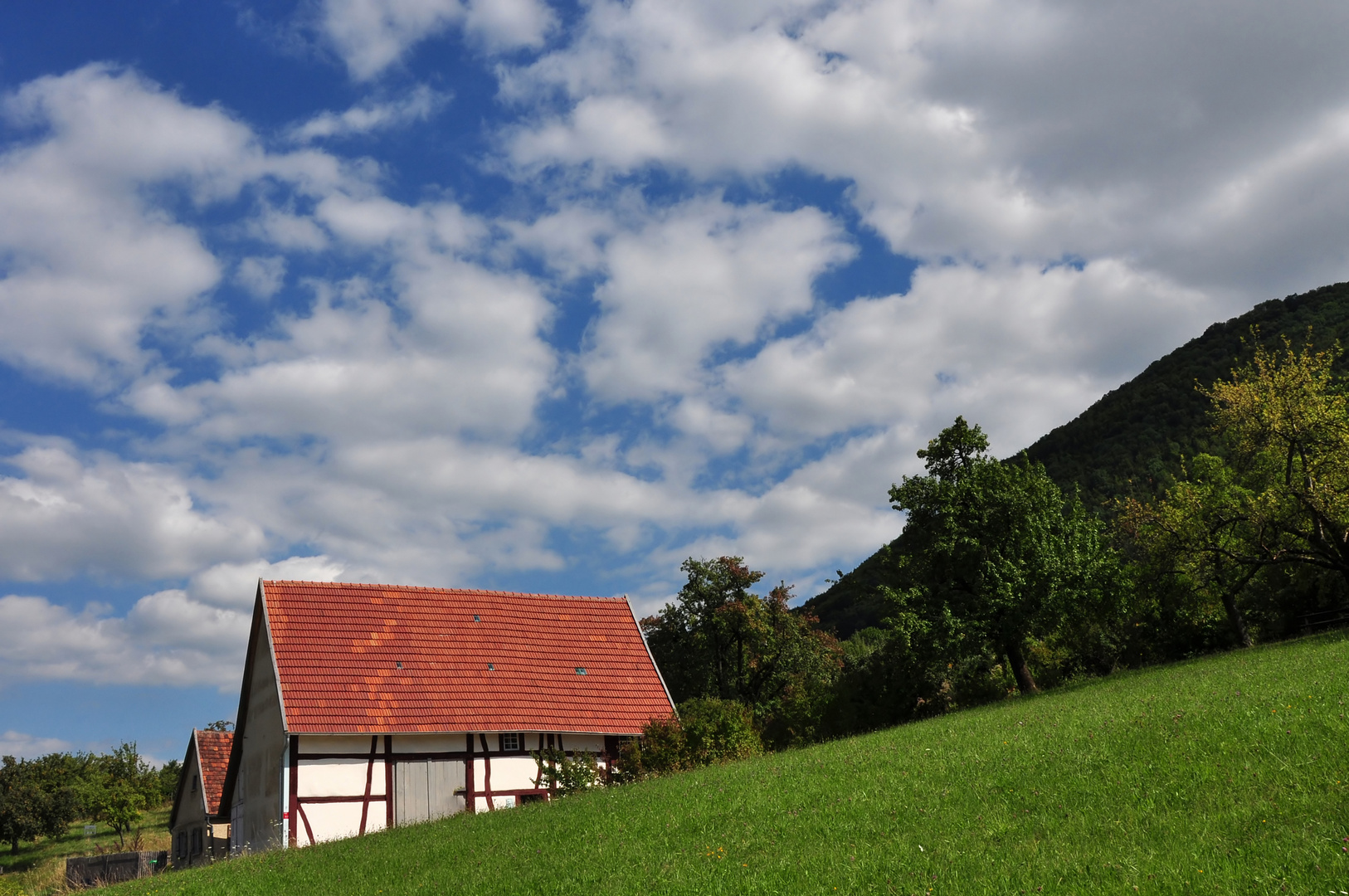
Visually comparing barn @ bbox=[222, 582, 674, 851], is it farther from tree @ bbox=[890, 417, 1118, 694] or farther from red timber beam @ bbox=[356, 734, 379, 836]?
tree @ bbox=[890, 417, 1118, 694]

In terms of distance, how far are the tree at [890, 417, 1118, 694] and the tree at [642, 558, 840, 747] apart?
25.6 feet

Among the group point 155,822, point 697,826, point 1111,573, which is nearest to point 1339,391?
point 1111,573

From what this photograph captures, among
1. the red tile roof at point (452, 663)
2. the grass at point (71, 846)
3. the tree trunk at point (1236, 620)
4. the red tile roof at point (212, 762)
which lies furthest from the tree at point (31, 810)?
the tree trunk at point (1236, 620)

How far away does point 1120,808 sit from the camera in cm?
1064

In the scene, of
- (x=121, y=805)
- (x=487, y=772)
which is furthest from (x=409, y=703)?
(x=121, y=805)

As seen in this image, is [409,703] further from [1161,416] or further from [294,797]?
[1161,416]

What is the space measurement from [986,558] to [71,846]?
5900 cm

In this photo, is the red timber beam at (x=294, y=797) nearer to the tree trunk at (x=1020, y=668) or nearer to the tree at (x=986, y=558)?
the tree at (x=986, y=558)

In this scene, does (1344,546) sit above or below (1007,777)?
above

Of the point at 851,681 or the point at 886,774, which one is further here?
the point at 851,681

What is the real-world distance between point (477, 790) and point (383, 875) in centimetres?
1287

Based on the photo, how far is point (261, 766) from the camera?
28.2m

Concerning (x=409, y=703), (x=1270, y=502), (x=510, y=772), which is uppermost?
(x=1270, y=502)

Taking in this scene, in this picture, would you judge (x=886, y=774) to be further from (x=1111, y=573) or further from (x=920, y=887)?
(x=1111, y=573)
